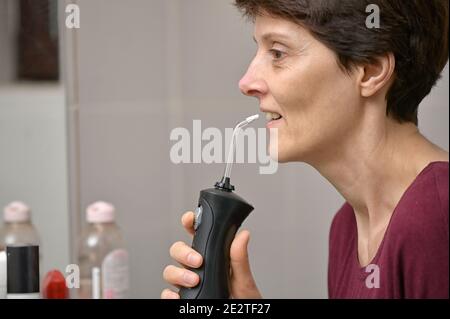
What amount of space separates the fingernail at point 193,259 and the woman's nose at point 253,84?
0.65ft

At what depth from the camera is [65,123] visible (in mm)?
1167

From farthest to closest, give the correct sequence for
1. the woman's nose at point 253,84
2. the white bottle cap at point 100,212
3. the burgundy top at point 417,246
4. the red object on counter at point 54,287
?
the white bottle cap at point 100,212 < the red object on counter at point 54,287 < the woman's nose at point 253,84 < the burgundy top at point 417,246

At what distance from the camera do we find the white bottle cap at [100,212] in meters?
1.12

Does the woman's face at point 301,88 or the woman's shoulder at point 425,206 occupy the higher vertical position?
the woman's face at point 301,88

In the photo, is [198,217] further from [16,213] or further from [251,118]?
[16,213]

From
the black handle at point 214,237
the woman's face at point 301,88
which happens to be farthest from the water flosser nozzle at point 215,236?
the woman's face at point 301,88

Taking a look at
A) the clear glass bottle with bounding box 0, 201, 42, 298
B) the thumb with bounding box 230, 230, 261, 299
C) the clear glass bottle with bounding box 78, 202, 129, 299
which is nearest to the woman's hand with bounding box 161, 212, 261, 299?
the thumb with bounding box 230, 230, 261, 299

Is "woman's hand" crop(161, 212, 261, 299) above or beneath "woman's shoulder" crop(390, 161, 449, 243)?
beneath

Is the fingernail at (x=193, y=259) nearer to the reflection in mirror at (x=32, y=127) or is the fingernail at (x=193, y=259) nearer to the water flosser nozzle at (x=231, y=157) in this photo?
the water flosser nozzle at (x=231, y=157)

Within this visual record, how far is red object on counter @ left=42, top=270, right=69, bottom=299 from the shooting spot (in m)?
1.00

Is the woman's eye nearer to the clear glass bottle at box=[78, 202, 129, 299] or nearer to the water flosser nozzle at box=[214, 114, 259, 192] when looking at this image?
the water flosser nozzle at box=[214, 114, 259, 192]

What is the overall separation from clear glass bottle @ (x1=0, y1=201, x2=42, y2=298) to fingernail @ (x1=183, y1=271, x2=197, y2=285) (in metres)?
0.38
